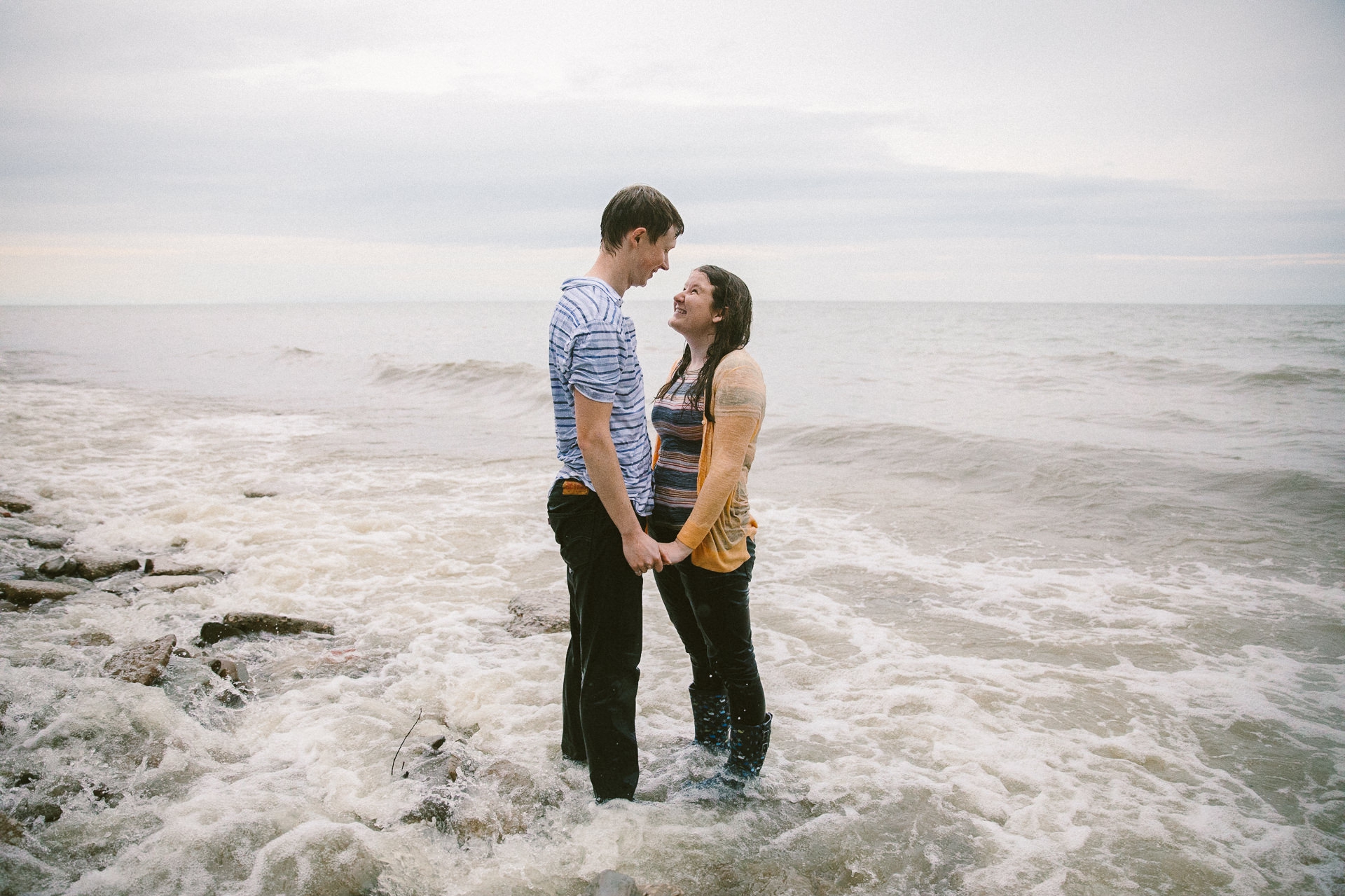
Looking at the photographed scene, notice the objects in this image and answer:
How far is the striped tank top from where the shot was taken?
3234mm

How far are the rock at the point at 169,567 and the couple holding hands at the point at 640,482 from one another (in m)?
4.44

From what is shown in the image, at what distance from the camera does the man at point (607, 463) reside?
2711mm

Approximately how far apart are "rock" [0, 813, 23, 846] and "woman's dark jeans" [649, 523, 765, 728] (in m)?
2.51

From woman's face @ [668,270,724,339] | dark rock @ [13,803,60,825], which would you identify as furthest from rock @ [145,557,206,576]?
woman's face @ [668,270,724,339]

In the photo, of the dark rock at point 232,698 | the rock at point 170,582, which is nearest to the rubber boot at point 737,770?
the dark rock at point 232,698

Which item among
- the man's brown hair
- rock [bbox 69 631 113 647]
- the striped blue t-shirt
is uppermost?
the man's brown hair

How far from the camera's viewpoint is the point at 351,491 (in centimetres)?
976

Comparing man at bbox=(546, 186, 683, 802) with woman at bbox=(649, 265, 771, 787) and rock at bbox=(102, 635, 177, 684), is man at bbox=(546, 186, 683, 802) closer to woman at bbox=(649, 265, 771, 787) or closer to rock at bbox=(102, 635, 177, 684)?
woman at bbox=(649, 265, 771, 787)

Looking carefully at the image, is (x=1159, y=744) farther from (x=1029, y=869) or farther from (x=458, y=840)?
(x=458, y=840)

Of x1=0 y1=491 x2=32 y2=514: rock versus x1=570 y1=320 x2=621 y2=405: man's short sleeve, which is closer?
x1=570 y1=320 x2=621 y2=405: man's short sleeve

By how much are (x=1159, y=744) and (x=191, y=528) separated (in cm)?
804

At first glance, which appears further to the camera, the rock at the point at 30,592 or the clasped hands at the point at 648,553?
the rock at the point at 30,592

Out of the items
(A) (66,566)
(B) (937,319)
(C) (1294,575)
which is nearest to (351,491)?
(A) (66,566)

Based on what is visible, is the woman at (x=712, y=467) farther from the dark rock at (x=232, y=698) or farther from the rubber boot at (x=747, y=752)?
the dark rock at (x=232, y=698)
